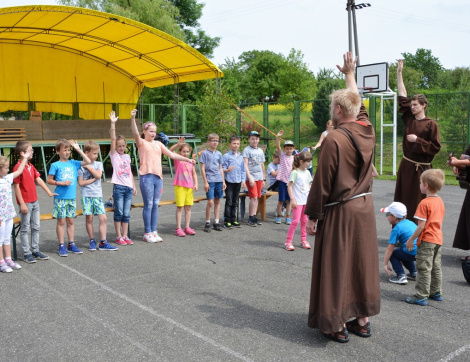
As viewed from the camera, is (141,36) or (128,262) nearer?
(128,262)

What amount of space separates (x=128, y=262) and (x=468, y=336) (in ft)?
13.8

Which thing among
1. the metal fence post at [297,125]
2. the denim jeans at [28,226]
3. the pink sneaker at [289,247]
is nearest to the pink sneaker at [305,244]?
the pink sneaker at [289,247]

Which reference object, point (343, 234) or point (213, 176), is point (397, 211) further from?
point (213, 176)

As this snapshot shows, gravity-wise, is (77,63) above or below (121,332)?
above

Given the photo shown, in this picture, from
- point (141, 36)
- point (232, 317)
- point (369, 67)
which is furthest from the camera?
point (369, 67)

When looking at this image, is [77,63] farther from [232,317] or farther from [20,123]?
[232,317]

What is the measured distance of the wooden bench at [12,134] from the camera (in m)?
17.5

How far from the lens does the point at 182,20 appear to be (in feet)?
142

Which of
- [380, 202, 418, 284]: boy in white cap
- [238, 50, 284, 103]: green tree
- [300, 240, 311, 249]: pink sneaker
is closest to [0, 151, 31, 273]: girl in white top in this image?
[300, 240, 311, 249]: pink sneaker

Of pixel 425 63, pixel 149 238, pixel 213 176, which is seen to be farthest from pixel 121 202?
pixel 425 63

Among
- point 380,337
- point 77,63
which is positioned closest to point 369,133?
point 380,337

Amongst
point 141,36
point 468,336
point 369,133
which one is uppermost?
point 141,36

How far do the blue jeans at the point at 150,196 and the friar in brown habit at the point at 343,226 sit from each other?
415 cm

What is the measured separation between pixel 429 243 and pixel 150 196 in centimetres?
431
